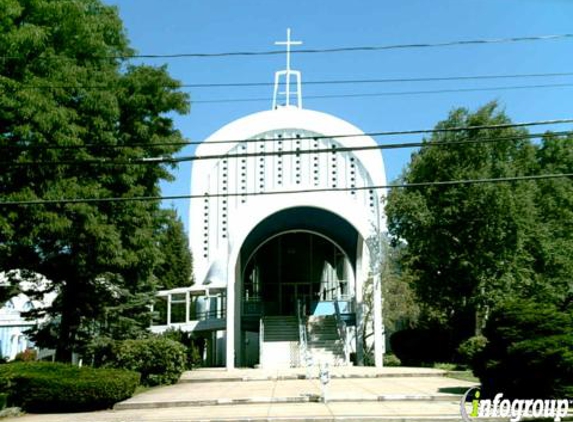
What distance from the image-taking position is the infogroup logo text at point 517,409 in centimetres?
1042

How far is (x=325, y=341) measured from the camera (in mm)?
25875

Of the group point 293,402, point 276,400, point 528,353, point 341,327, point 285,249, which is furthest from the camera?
point 285,249

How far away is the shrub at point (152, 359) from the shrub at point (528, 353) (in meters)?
9.74

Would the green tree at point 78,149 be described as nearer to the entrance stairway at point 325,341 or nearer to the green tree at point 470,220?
the entrance stairway at point 325,341

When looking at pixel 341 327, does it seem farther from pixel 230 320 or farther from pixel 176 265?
pixel 176 265

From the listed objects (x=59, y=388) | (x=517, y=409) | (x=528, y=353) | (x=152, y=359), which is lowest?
(x=517, y=409)

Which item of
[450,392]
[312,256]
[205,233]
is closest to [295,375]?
[450,392]

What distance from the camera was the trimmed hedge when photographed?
13547 millimetres

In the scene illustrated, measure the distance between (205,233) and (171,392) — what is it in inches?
978

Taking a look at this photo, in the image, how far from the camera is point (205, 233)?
134 feet

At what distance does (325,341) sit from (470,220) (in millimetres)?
8184

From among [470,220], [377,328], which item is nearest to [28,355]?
[377,328]

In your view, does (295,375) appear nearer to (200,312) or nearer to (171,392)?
(171,392)

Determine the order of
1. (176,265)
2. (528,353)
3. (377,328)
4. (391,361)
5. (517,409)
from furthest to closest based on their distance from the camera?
(176,265) → (391,361) → (377,328) → (528,353) → (517,409)
